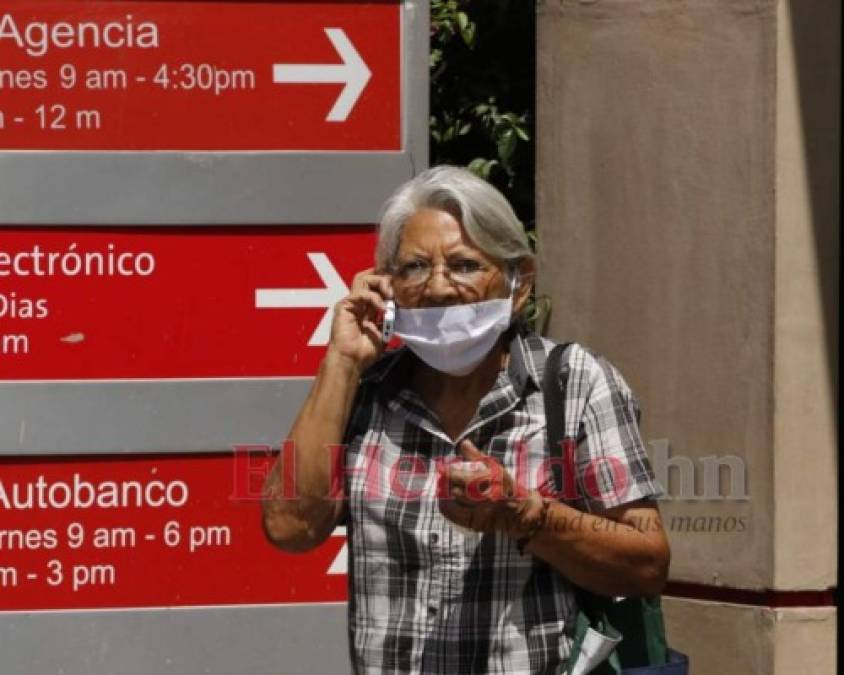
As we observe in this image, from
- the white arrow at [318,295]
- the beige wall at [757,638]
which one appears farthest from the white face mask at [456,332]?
the beige wall at [757,638]

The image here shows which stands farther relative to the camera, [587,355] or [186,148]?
[186,148]

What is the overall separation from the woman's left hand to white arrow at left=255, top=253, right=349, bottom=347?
65.7 inches

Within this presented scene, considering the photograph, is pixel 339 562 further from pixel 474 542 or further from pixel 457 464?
pixel 457 464

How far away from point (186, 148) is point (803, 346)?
187 centimetres

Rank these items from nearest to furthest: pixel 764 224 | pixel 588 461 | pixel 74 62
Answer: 1. pixel 588 461
2. pixel 74 62
3. pixel 764 224

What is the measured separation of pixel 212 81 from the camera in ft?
14.5

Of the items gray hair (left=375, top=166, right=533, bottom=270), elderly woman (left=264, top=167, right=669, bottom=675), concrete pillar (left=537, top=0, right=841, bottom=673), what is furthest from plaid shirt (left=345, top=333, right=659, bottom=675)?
concrete pillar (left=537, top=0, right=841, bottom=673)

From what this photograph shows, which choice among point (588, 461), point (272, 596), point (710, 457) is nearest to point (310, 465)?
point (588, 461)

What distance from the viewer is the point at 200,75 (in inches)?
174

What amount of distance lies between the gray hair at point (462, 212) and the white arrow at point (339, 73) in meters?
1.35

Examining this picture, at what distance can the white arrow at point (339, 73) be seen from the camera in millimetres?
4441

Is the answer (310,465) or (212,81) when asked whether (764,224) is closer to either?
(212,81)

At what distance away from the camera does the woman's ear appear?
3.17 metres

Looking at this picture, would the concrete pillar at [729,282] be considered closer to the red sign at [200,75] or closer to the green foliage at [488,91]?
the green foliage at [488,91]
